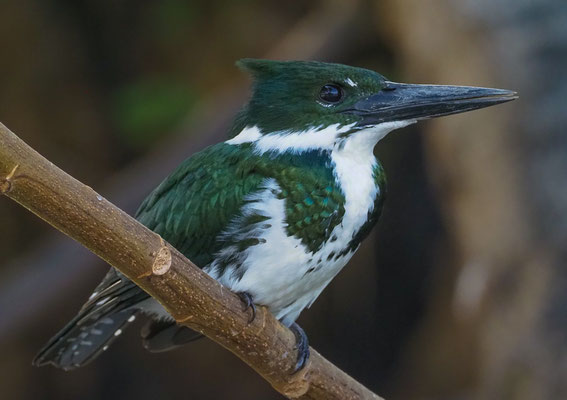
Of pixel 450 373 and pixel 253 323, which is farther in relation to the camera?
pixel 450 373

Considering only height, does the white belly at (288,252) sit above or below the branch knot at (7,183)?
above

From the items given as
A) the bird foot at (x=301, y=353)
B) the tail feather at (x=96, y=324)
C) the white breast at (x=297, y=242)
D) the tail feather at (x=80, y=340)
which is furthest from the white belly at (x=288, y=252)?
the tail feather at (x=80, y=340)

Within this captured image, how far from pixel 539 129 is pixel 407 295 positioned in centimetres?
137

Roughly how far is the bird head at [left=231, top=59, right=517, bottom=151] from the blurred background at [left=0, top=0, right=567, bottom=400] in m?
1.28

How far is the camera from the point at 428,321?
15.6 feet

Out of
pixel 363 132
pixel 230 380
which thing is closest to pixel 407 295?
pixel 230 380

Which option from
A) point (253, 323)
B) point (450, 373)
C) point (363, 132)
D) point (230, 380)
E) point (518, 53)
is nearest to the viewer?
point (253, 323)

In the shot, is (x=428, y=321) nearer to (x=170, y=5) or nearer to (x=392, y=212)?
(x=392, y=212)

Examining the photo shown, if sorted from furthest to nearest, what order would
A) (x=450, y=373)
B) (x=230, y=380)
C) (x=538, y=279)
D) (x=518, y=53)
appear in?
(x=230, y=380) < (x=450, y=373) < (x=518, y=53) < (x=538, y=279)

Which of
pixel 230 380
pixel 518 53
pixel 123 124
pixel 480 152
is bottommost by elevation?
pixel 230 380

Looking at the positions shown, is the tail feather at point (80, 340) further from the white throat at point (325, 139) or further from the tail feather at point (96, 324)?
the white throat at point (325, 139)

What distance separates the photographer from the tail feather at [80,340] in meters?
2.63

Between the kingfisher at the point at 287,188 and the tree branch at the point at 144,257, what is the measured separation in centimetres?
8

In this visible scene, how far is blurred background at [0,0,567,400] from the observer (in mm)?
3717
